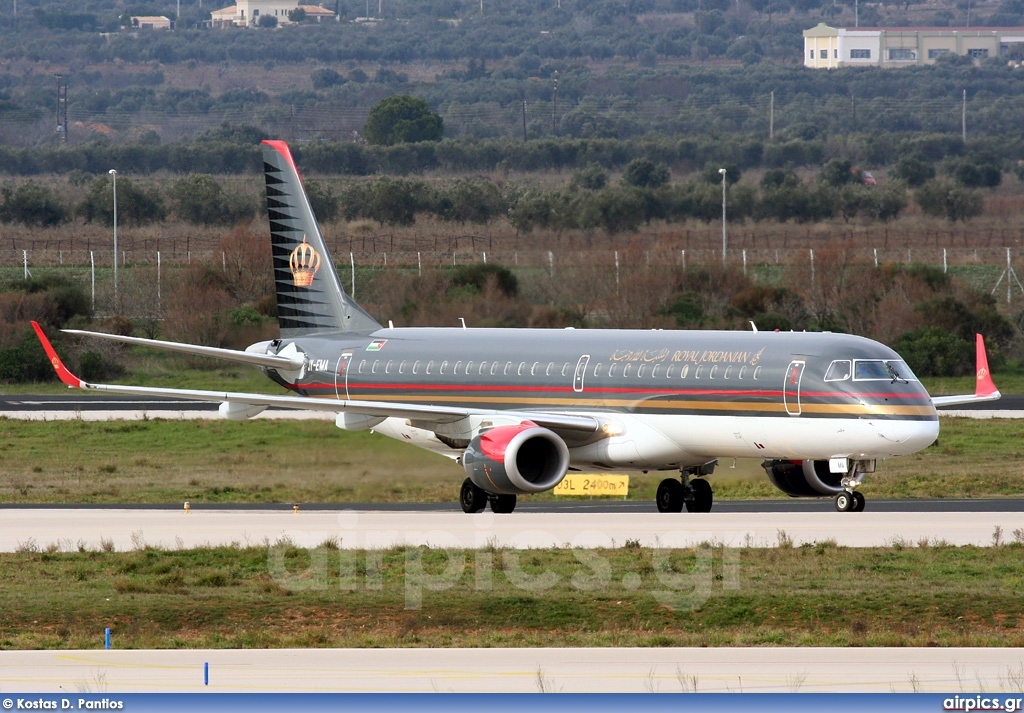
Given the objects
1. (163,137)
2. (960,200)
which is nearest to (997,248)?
(960,200)

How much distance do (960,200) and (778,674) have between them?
346 feet

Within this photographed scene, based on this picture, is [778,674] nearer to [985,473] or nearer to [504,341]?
[504,341]

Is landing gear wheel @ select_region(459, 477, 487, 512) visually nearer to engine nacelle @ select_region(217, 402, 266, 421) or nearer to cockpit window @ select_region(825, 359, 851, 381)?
engine nacelle @ select_region(217, 402, 266, 421)

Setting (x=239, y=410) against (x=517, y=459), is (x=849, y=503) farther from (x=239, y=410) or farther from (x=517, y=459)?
(x=239, y=410)

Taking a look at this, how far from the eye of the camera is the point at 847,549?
2852 centimetres

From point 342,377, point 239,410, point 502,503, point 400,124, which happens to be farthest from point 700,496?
point 400,124

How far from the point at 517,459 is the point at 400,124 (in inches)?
5202

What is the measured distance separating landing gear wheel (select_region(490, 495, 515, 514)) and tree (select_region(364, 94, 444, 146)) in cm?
12884

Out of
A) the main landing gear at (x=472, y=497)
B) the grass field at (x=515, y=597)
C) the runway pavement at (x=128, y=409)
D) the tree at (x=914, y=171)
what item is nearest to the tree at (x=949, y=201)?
the tree at (x=914, y=171)

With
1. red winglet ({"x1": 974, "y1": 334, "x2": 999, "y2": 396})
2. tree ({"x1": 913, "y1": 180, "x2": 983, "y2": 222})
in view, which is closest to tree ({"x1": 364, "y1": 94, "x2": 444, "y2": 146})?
tree ({"x1": 913, "y1": 180, "x2": 983, "y2": 222})

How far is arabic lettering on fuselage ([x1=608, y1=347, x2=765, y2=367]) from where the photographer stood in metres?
33.7

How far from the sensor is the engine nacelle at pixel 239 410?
3544 centimetres

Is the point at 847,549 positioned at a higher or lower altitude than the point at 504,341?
lower

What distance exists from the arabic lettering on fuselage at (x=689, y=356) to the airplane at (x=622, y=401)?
0.12ft
